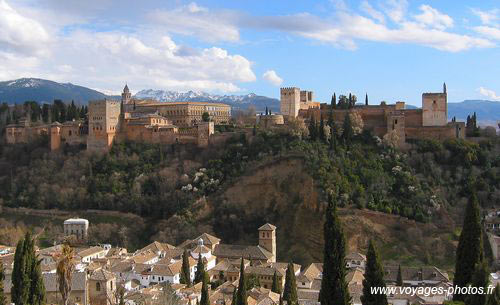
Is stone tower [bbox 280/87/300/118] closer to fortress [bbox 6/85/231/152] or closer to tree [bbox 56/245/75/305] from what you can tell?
fortress [bbox 6/85/231/152]

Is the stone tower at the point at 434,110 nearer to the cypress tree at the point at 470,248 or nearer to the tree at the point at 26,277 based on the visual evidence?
the cypress tree at the point at 470,248

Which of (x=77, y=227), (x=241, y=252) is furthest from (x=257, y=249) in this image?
(x=77, y=227)

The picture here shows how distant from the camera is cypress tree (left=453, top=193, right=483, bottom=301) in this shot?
2078 cm

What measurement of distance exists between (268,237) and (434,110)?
19.1 metres

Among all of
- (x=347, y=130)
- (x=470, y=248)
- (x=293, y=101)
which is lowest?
(x=470, y=248)

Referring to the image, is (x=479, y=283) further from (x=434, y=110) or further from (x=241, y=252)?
(x=434, y=110)

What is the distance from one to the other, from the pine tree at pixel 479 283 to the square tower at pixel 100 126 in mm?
43420

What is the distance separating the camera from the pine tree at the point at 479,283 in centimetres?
1777

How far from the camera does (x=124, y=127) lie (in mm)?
59219

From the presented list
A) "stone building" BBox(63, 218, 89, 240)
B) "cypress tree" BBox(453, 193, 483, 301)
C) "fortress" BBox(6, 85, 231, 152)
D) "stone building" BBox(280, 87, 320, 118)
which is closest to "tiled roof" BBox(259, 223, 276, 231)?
"fortress" BBox(6, 85, 231, 152)

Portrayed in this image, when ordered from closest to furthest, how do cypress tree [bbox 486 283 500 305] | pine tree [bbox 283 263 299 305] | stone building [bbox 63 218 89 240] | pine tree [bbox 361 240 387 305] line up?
cypress tree [bbox 486 283 500 305], pine tree [bbox 361 240 387 305], pine tree [bbox 283 263 299 305], stone building [bbox 63 218 89 240]

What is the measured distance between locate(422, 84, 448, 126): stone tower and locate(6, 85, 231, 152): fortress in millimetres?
17872

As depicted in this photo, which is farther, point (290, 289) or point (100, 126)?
point (100, 126)

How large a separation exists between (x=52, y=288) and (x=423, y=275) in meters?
19.8
